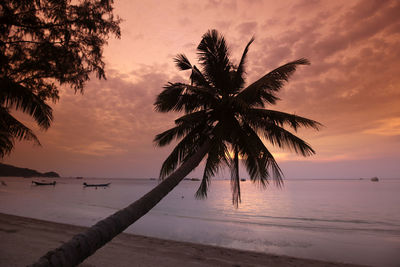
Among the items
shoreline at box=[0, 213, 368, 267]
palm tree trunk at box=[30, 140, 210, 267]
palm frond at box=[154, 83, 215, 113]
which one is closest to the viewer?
palm tree trunk at box=[30, 140, 210, 267]

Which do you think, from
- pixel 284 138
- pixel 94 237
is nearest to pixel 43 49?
pixel 94 237

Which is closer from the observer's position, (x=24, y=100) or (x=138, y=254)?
(x=24, y=100)

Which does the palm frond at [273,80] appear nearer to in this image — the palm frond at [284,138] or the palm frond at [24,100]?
the palm frond at [284,138]

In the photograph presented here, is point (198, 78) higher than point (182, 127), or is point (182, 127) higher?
point (198, 78)

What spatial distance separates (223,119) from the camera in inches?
331

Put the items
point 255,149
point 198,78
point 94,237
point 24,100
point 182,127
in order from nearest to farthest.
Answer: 1. point 94,237
2. point 24,100
3. point 255,149
4. point 182,127
5. point 198,78

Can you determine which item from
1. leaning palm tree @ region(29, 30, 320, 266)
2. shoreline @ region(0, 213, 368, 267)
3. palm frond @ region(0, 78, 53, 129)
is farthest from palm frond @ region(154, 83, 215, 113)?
shoreline @ region(0, 213, 368, 267)

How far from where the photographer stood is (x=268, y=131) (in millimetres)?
8617

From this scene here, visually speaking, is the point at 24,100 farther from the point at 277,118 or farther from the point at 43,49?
the point at 277,118

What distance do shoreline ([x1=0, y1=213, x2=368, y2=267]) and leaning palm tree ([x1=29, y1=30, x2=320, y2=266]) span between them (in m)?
2.27

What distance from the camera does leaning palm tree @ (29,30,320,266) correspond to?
25.4 feet

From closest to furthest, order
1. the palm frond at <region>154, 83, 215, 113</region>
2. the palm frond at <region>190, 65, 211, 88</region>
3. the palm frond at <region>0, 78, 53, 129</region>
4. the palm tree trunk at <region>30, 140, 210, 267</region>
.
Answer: the palm tree trunk at <region>30, 140, 210, 267</region> < the palm frond at <region>0, 78, 53, 129</region> < the palm frond at <region>154, 83, 215, 113</region> < the palm frond at <region>190, 65, 211, 88</region>

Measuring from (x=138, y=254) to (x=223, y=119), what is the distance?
583 centimetres

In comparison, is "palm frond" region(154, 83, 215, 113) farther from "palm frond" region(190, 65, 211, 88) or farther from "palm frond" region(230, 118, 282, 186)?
"palm frond" region(230, 118, 282, 186)
